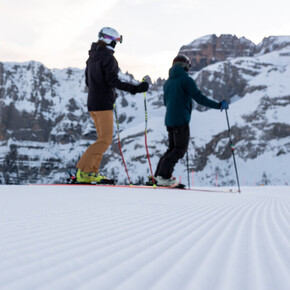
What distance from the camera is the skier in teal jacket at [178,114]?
6250mm

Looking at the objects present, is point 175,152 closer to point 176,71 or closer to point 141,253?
point 176,71

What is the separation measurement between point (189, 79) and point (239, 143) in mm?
130661

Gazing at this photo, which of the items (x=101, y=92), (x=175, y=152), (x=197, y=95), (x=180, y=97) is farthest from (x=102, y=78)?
(x=175, y=152)

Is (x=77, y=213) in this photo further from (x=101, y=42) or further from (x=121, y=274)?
(x=101, y=42)

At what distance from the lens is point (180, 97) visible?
6.39 m

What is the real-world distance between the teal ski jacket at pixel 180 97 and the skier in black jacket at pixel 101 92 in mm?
931

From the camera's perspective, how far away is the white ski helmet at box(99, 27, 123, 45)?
18.5ft

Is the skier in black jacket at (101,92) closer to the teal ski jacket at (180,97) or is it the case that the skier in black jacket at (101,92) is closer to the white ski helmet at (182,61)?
the teal ski jacket at (180,97)

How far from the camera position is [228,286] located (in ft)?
2.95

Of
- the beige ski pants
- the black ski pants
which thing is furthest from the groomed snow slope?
the black ski pants

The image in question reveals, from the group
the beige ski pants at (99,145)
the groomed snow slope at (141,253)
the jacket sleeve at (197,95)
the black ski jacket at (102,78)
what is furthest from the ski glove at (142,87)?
the groomed snow slope at (141,253)

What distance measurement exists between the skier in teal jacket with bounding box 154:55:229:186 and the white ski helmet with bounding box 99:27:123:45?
147 centimetres

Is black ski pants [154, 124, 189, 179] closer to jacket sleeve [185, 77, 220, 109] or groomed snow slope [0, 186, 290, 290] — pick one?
jacket sleeve [185, 77, 220, 109]

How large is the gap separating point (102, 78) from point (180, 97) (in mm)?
1620
